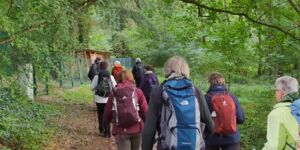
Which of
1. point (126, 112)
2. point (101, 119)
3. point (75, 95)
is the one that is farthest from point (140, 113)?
point (75, 95)

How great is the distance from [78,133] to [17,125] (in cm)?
364

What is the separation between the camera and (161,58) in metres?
39.8

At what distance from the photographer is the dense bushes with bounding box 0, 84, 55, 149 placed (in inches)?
324

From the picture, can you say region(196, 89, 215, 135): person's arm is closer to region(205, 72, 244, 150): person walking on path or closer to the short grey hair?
the short grey hair

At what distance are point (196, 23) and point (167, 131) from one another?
12.7 meters

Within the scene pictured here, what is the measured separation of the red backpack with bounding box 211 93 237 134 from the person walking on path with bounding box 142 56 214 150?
164cm

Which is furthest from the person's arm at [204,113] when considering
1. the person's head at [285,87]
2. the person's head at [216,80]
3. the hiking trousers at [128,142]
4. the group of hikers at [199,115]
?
the hiking trousers at [128,142]

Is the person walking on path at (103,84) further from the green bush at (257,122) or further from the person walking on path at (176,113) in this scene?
the person walking on path at (176,113)

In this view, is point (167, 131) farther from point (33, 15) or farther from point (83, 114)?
point (83, 114)

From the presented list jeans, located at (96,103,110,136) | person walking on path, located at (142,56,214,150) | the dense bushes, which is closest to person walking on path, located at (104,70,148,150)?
the dense bushes

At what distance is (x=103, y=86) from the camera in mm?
10828

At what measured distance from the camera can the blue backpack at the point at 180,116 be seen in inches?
183

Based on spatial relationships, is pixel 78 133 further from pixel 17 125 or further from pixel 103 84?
pixel 17 125

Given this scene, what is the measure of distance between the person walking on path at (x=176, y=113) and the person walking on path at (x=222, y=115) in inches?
65.0
